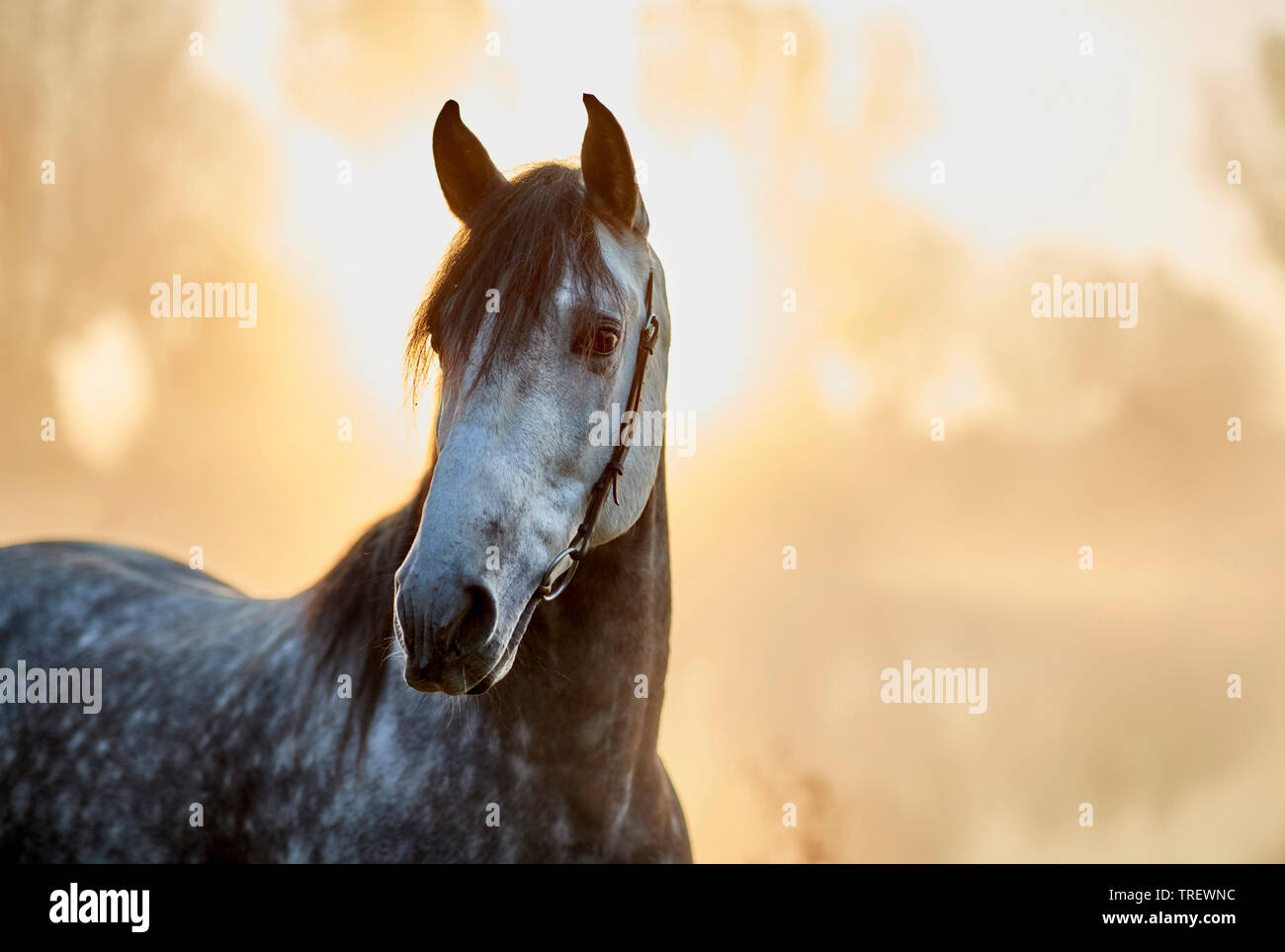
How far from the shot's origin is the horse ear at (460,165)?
12.2ft

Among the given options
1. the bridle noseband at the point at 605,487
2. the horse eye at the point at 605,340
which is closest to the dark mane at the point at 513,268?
the horse eye at the point at 605,340

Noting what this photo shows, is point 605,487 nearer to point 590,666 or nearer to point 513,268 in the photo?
point 590,666

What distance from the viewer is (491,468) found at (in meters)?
3.08

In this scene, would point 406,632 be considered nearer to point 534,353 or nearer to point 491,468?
point 491,468

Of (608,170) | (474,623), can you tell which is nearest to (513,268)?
(608,170)

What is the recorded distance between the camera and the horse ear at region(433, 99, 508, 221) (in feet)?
12.2

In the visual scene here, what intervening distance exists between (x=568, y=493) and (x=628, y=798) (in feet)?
4.37

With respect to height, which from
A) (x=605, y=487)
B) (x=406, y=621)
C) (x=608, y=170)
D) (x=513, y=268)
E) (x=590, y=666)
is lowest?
(x=590, y=666)

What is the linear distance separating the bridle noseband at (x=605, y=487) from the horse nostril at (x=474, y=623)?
35 centimetres

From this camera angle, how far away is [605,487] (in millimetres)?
3443

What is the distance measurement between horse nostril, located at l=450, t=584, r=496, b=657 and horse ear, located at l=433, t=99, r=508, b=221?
155 centimetres

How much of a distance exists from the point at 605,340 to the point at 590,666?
1.16 metres
